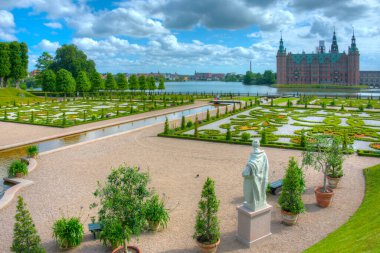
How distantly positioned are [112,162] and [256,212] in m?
9.08

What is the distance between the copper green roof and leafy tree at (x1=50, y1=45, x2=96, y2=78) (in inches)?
3822

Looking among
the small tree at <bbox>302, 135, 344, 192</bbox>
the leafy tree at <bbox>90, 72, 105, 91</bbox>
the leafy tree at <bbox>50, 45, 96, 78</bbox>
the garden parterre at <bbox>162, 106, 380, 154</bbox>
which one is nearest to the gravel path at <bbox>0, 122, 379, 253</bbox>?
the small tree at <bbox>302, 135, 344, 192</bbox>

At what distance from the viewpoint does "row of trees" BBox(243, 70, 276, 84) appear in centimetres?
15375

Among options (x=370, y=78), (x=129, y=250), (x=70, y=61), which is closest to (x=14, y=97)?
(x=70, y=61)

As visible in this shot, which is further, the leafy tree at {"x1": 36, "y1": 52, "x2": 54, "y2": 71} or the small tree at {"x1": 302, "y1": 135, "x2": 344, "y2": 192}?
the leafy tree at {"x1": 36, "y1": 52, "x2": 54, "y2": 71}

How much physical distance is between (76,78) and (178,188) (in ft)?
191

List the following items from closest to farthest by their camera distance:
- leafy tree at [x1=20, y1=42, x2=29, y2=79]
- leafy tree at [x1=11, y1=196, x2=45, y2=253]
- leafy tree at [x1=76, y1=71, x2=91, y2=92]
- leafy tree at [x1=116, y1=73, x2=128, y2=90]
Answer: leafy tree at [x1=11, y1=196, x2=45, y2=253] < leafy tree at [x1=20, y1=42, x2=29, y2=79] < leafy tree at [x1=76, y1=71, x2=91, y2=92] < leafy tree at [x1=116, y1=73, x2=128, y2=90]

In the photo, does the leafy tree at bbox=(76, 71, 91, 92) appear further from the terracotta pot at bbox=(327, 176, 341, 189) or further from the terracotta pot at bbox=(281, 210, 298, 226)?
the terracotta pot at bbox=(281, 210, 298, 226)

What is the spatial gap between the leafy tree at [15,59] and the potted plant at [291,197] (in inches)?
2401

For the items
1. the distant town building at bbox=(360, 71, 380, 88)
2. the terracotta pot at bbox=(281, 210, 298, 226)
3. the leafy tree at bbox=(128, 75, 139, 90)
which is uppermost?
the distant town building at bbox=(360, 71, 380, 88)

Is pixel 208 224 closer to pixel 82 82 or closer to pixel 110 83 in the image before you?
pixel 82 82

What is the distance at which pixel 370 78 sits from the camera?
6260 inches

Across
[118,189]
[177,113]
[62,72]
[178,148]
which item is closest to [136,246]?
[118,189]

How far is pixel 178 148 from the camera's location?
18.0 meters
